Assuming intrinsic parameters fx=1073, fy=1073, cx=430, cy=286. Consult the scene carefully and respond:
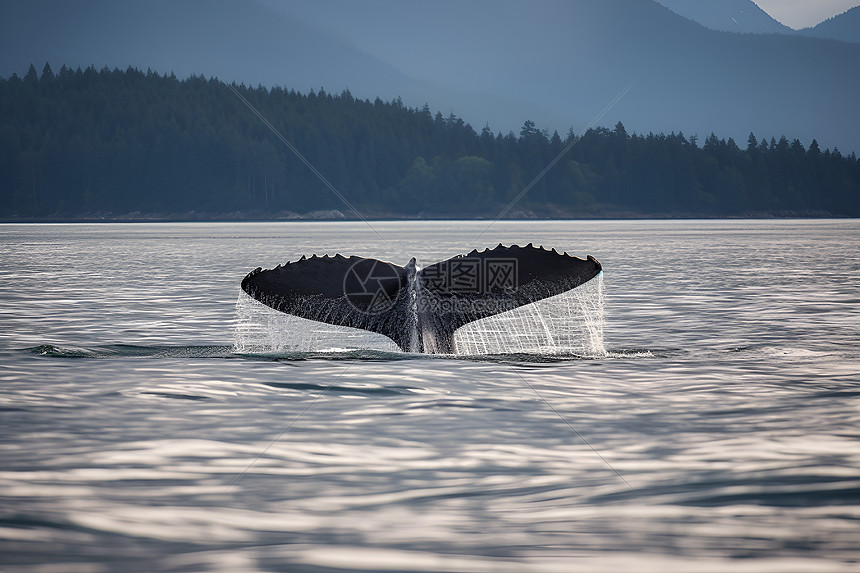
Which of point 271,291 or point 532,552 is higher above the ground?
point 271,291

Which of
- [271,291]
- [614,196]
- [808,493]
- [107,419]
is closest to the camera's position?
[808,493]

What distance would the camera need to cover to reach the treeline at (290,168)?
165625mm

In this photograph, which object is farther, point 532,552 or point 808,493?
point 808,493

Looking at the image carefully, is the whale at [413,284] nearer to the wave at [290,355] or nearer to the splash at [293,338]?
the wave at [290,355]

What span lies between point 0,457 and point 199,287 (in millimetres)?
17767

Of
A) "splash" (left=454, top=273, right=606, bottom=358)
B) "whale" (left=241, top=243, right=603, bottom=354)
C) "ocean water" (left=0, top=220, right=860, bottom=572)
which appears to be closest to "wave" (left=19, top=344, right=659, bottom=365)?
"ocean water" (left=0, top=220, right=860, bottom=572)

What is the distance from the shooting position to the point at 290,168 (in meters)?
172

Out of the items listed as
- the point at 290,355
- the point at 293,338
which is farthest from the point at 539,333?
the point at 290,355

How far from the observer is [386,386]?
9.12 m

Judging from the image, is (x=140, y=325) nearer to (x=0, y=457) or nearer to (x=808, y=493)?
(x=0, y=457)

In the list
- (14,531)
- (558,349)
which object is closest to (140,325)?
(558,349)

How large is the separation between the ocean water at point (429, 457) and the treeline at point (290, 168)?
515 feet

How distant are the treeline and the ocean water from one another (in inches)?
6184

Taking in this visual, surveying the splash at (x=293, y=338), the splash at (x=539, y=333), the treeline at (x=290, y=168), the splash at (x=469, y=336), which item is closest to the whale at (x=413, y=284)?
the splash at (x=539, y=333)
